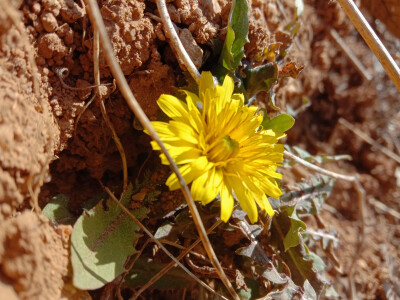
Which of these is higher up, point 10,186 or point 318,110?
point 10,186

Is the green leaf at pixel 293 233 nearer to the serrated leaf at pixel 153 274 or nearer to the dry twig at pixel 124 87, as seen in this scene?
the serrated leaf at pixel 153 274

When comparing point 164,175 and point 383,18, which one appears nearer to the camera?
point 164,175

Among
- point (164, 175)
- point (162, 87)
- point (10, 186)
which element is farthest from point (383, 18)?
point (10, 186)

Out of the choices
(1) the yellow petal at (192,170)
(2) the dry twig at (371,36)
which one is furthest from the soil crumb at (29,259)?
(2) the dry twig at (371,36)

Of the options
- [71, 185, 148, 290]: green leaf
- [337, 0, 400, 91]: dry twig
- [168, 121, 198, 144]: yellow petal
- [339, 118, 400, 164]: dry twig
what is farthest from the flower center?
[339, 118, 400, 164]: dry twig

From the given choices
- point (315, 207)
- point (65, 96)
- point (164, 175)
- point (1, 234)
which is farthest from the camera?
point (315, 207)

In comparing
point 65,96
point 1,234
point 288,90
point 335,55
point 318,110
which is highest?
point 65,96

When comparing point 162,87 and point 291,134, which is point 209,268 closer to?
point 162,87
